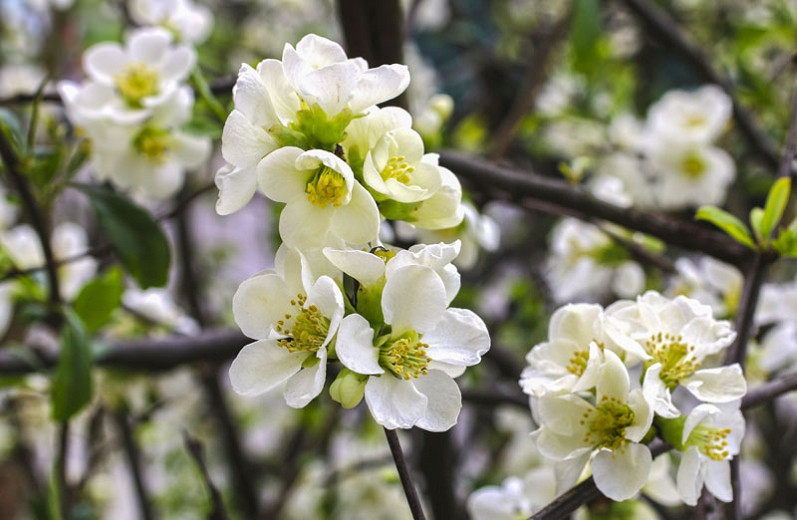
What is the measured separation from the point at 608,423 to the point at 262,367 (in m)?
0.19

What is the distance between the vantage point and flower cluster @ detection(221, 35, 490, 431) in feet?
1.12

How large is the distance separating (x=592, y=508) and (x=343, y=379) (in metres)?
0.32

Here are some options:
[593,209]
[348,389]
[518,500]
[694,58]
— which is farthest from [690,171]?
[348,389]

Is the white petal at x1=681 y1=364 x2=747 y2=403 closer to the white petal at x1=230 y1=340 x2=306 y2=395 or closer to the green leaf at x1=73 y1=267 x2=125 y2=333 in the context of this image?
the white petal at x1=230 y1=340 x2=306 y2=395

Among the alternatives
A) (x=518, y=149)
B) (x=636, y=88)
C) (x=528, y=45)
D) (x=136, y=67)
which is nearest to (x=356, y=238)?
(x=136, y=67)

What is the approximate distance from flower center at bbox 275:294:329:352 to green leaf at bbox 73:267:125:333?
1.36 feet

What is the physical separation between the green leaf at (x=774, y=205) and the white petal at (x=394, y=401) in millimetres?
285

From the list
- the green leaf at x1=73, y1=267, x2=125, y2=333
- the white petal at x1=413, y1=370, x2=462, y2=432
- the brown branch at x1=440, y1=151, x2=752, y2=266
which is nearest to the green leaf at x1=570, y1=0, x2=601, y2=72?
the brown branch at x1=440, y1=151, x2=752, y2=266

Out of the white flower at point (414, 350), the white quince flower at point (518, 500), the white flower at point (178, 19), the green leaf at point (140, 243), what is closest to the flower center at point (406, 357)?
the white flower at point (414, 350)

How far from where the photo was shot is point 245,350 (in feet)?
1.16

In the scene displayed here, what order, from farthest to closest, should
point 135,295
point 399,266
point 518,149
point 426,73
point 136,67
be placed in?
point 426,73 → point 518,149 → point 135,295 → point 136,67 → point 399,266

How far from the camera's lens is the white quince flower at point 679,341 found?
0.41m

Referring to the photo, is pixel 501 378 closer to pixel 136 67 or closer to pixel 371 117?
pixel 136 67

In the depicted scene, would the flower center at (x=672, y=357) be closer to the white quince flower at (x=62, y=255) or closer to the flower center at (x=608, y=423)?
the flower center at (x=608, y=423)
